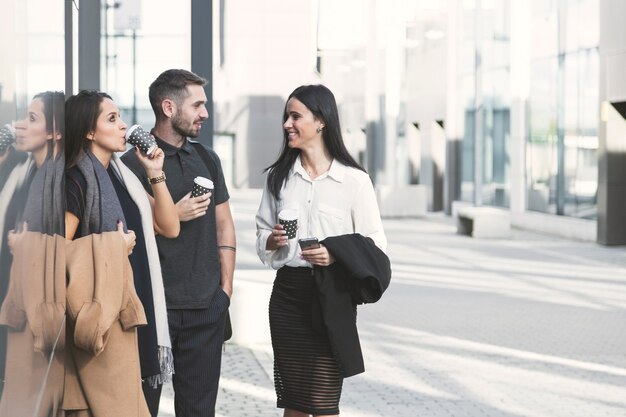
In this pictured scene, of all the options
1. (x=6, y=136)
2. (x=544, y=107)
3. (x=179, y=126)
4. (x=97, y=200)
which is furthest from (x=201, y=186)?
(x=544, y=107)

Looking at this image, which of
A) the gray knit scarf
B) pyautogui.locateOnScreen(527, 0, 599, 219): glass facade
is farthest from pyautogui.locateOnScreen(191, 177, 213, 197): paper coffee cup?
pyautogui.locateOnScreen(527, 0, 599, 219): glass facade

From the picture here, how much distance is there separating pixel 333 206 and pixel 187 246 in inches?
24.4

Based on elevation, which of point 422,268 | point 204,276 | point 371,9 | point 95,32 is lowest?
point 422,268

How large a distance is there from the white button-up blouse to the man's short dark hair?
585 mm

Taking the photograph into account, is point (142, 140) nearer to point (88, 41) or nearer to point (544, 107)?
point (88, 41)

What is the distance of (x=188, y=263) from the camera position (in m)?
4.84

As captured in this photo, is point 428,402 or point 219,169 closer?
point 219,169

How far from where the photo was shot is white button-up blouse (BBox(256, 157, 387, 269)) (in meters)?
5.05

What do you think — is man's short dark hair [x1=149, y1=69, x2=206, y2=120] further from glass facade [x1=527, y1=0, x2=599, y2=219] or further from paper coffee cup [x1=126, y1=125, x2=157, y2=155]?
glass facade [x1=527, y1=0, x2=599, y2=219]

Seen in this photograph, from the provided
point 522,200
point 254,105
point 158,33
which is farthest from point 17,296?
point 254,105

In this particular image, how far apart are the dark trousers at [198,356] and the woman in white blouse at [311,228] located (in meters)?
0.28

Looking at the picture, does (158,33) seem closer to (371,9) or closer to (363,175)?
(363,175)

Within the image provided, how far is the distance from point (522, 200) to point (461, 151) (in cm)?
676

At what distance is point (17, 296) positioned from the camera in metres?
2.27
